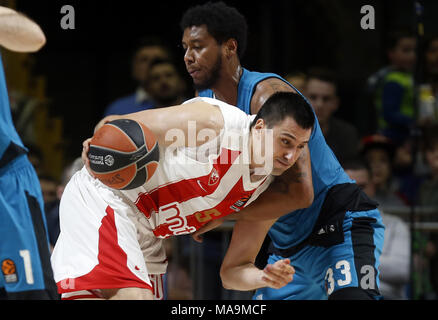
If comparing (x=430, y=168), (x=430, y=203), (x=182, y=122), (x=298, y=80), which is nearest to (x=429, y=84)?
(x=430, y=168)

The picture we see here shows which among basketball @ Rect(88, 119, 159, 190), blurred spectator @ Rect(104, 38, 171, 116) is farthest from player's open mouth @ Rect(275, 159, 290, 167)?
blurred spectator @ Rect(104, 38, 171, 116)

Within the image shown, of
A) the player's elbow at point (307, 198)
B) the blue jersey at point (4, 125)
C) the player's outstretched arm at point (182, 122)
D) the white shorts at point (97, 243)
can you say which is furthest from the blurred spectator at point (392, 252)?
the blue jersey at point (4, 125)

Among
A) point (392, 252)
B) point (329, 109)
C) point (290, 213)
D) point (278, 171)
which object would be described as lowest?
point (392, 252)

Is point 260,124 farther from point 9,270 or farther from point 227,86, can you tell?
point 9,270

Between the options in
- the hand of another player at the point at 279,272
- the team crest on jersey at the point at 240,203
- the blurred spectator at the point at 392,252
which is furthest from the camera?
the blurred spectator at the point at 392,252

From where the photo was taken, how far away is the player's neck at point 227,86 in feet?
8.53

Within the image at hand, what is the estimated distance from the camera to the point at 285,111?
243cm

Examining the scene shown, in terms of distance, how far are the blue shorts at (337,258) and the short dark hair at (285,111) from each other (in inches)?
23.9

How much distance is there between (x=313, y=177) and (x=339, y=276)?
1.32 ft

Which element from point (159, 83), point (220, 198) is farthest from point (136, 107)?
point (220, 198)

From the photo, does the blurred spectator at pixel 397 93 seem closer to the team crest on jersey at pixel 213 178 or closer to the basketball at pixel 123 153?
the team crest on jersey at pixel 213 178

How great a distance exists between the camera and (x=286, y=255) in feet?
10.0

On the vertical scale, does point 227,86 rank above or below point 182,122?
above

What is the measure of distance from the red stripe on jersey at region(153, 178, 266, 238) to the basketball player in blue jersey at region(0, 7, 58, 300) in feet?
1.84
